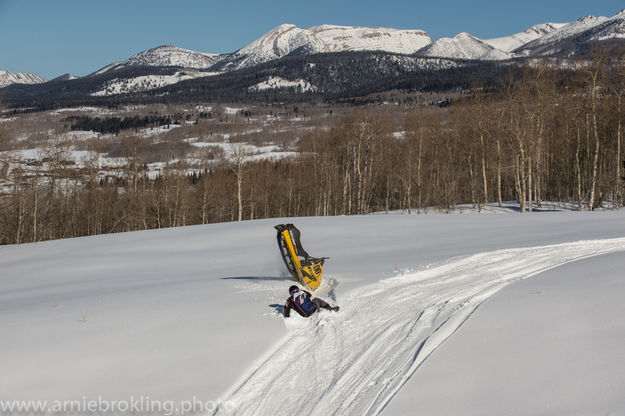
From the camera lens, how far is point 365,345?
6.40 m

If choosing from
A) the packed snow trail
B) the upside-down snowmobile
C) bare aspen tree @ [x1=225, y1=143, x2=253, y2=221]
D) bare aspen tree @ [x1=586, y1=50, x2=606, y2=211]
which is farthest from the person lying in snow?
bare aspen tree @ [x1=586, y1=50, x2=606, y2=211]

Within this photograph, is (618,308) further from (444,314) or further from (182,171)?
(182,171)

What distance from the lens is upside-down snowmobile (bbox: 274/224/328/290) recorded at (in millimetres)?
9516

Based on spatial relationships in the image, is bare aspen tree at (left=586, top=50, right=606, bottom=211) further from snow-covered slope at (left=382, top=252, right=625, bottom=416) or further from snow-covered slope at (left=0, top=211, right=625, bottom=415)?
snow-covered slope at (left=382, top=252, right=625, bottom=416)

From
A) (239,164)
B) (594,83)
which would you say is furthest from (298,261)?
(239,164)

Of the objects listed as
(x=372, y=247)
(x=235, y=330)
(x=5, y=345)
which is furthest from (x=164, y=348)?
(x=372, y=247)

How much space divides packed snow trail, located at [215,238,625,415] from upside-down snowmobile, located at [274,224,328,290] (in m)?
1.09

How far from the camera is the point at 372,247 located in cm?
1525

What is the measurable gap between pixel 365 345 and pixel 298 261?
3.70m

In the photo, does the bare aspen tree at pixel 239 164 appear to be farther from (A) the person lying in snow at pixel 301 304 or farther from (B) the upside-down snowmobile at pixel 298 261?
(A) the person lying in snow at pixel 301 304

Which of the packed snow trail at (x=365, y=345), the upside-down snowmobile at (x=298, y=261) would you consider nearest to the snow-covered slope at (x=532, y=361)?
the packed snow trail at (x=365, y=345)

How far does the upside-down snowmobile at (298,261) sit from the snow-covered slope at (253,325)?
565mm

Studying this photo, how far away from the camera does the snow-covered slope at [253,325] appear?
5.36 meters

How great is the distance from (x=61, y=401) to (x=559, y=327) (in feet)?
21.8
